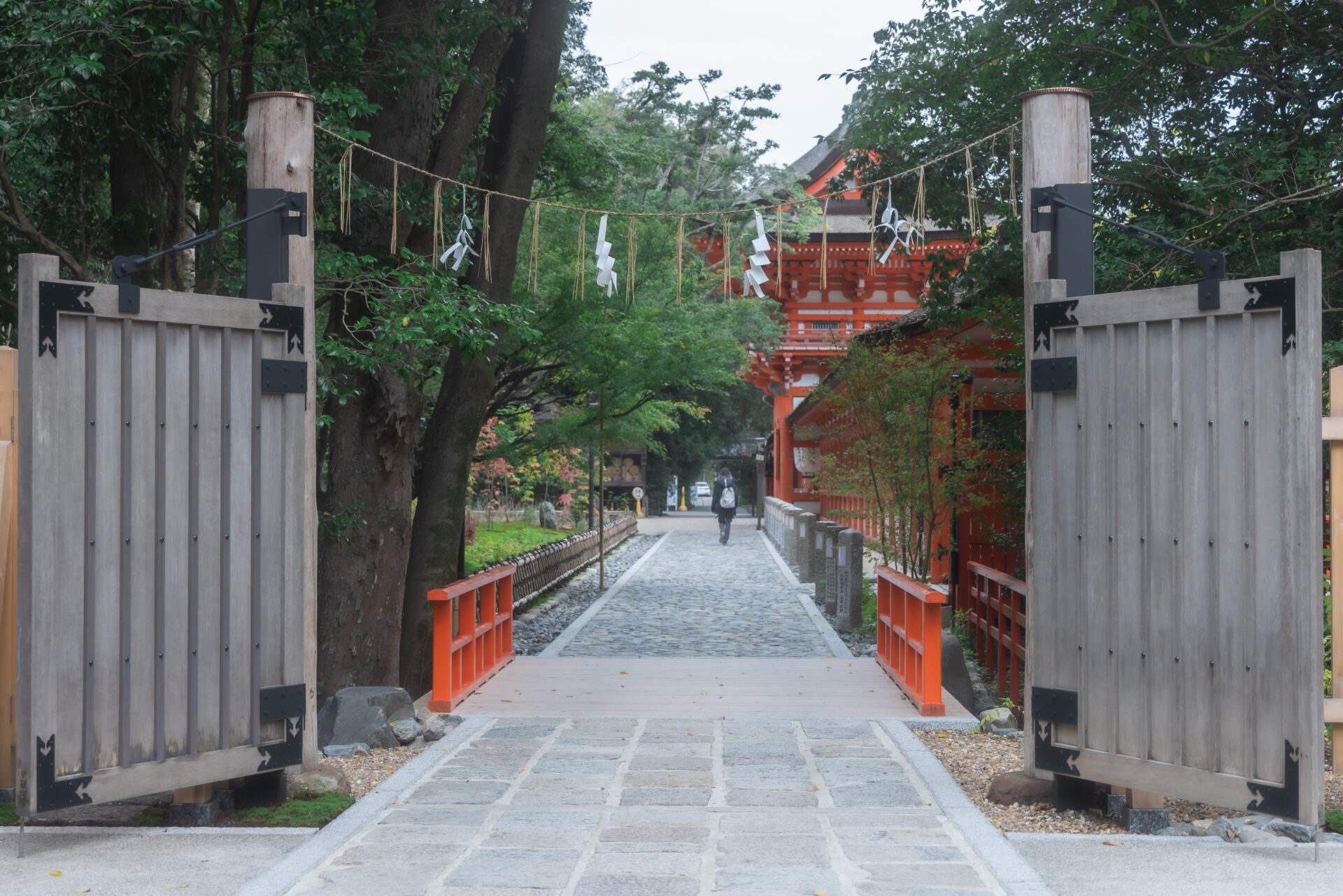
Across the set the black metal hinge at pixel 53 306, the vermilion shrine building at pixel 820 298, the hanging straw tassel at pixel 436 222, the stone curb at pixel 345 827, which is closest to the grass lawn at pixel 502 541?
the hanging straw tassel at pixel 436 222

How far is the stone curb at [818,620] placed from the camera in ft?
34.8

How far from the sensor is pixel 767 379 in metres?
30.6

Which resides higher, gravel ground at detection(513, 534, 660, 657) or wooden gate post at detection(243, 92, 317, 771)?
wooden gate post at detection(243, 92, 317, 771)

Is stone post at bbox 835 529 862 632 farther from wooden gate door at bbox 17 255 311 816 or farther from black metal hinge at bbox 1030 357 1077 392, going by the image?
wooden gate door at bbox 17 255 311 816

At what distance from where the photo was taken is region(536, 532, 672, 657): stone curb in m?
10.7

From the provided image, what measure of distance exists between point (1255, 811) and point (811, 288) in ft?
78.9

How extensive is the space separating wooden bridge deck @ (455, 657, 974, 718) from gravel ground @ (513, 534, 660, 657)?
1257 mm

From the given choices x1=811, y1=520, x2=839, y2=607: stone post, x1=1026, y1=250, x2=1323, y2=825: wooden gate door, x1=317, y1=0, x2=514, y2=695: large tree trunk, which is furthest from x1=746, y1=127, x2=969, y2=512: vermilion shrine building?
x1=1026, y1=250, x2=1323, y2=825: wooden gate door

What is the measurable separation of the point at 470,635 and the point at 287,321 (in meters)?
3.44

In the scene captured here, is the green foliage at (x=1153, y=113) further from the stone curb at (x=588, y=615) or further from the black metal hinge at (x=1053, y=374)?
the stone curb at (x=588, y=615)

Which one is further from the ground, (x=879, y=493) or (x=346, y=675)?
(x=879, y=493)

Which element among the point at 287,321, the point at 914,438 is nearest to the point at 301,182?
the point at 287,321

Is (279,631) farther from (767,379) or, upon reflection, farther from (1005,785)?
(767,379)

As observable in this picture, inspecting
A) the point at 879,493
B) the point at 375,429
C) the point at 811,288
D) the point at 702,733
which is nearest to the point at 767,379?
the point at 811,288
